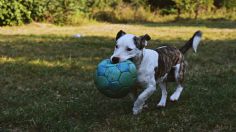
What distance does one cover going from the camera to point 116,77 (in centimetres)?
613

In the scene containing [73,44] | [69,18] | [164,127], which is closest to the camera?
[164,127]

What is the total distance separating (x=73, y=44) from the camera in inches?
567

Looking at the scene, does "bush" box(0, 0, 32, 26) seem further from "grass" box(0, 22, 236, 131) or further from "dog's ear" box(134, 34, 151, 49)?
"dog's ear" box(134, 34, 151, 49)

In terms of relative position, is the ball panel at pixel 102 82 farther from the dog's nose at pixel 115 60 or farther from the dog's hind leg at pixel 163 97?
the dog's hind leg at pixel 163 97

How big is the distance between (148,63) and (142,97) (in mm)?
474

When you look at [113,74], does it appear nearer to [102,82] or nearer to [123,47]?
[102,82]

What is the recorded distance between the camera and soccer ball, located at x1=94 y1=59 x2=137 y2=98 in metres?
6.14

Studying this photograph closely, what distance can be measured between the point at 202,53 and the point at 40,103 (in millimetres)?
7098

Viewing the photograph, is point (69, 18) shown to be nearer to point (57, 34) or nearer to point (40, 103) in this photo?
point (57, 34)

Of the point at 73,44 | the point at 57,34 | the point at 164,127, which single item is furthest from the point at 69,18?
the point at 164,127

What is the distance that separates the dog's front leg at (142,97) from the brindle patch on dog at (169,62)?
0.94ft

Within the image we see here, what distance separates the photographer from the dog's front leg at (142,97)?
21.0ft

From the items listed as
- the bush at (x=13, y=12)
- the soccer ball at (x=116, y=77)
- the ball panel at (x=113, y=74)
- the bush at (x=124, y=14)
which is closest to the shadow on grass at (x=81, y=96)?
the soccer ball at (x=116, y=77)

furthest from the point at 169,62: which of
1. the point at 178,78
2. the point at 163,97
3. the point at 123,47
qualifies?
the point at 123,47
